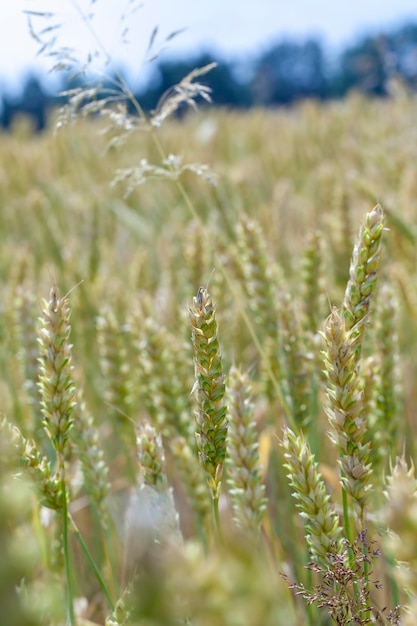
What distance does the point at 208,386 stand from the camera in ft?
2.12

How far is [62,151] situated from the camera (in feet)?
14.4

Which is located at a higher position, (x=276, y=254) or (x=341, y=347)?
(x=276, y=254)

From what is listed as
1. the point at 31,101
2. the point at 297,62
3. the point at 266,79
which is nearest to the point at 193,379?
the point at 266,79

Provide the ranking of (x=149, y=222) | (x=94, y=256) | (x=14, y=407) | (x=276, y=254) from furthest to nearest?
(x=149, y=222) → (x=276, y=254) → (x=94, y=256) → (x=14, y=407)

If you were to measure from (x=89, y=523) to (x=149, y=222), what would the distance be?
78.3 inches

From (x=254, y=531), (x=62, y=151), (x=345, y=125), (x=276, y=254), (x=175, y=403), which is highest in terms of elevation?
(x=345, y=125)

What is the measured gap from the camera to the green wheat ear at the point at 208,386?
64 centimetres

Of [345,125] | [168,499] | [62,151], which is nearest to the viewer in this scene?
[168,499]

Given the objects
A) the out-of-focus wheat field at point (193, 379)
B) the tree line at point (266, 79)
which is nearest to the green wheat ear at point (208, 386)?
the out-of-focus wheat field at point (193, 379)

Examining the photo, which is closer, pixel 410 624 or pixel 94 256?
pixel 410 624

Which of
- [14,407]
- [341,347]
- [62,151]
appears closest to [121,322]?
[14,407]

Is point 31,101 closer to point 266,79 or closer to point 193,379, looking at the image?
point 266,79

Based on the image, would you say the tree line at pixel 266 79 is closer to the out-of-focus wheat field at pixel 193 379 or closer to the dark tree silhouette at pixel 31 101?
the dark tree silhouette at pixel 31 101

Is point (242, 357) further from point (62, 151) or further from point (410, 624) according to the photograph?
point (62, 151)
